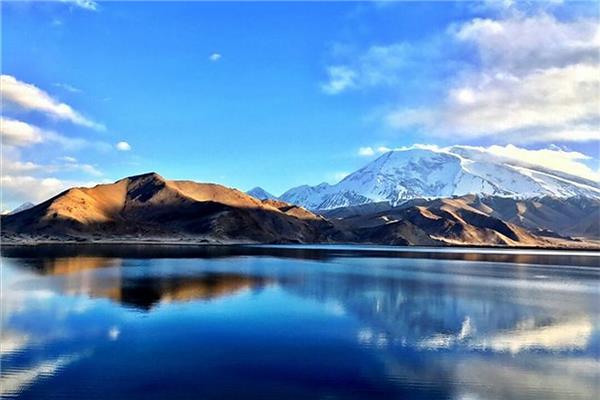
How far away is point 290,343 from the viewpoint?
3198cm

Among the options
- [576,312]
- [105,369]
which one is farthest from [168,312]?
[576,312]

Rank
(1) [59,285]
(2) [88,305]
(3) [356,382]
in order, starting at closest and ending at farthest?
(3) [356,382]
(2) [88,305]
(1) [59,285]

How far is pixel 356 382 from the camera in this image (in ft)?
78.7

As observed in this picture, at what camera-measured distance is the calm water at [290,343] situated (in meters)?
23.2

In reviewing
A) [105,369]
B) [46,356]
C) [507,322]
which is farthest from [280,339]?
[507,322]

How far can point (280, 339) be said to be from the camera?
33094mm

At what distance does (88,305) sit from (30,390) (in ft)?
76.3

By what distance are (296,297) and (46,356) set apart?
28.8 meters

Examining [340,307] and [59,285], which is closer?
[340,307]

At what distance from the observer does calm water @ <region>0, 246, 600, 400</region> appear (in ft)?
76.3

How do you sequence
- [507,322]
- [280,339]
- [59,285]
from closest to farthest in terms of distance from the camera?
[280,339], [507,322], [59,285]

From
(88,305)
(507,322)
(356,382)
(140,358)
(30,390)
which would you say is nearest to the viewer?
(30,390)

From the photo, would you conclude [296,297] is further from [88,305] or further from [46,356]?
[46,356]

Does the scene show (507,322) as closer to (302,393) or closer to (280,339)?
(280,339)
